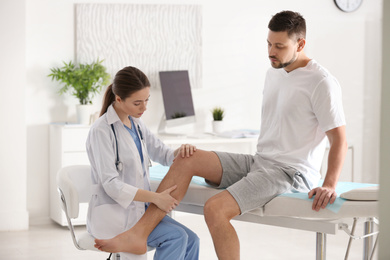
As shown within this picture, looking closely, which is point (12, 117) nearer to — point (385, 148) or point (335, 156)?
point (335, 156)

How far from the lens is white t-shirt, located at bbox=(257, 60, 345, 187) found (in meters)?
2.33

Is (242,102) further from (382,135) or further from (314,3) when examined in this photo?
(382,135)

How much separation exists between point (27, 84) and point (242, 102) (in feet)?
5.71

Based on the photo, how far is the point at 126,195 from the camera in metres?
2.15

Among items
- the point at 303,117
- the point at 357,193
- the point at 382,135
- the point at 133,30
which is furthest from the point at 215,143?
the point at 382,135

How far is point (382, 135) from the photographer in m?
0.77

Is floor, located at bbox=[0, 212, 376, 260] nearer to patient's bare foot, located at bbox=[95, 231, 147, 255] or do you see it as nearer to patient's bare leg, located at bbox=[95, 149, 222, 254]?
patient's bare leg, located at bbox=[95, 149, 222, 254]

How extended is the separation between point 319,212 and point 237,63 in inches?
110

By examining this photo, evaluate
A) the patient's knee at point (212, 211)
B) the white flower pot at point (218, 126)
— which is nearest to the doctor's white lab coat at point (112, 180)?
the patient's knee at point (212, 211)

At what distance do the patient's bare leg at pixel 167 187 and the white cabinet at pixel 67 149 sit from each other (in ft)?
6.13

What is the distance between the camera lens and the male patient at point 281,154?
2209 mm

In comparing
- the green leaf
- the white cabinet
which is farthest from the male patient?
the green leaf

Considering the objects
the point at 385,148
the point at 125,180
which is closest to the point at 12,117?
the point at 125,180

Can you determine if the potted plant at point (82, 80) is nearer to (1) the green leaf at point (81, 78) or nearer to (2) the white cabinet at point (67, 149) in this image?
(1) the green leaf at point (81, 78)
